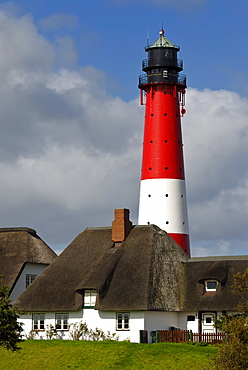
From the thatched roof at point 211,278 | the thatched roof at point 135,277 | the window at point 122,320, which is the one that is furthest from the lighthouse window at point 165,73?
the window at point 122,320

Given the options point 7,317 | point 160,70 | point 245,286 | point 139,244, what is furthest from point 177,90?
point 7,317

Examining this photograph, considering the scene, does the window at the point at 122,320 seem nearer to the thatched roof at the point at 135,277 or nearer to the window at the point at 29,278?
the thatched roof at the point at 135,277

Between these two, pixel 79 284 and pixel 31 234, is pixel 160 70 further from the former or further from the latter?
pixel 79 284

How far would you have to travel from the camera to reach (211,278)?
5075 cm

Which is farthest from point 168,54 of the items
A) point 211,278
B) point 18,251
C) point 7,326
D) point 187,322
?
point 7,326

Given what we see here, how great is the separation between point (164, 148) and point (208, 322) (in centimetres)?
1508

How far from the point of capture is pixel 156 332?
4731 cm

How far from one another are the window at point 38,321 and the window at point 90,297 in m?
3.24

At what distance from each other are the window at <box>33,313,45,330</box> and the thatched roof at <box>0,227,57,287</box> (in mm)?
5079

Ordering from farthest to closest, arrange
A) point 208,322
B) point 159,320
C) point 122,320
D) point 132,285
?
point 208,322, point 159,320, point 132,285, point 122,320

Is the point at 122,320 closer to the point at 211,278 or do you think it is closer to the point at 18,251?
the point at 211,278

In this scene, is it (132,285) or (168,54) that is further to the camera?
(168,54)

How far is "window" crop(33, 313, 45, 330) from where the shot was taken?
5119 centimetres

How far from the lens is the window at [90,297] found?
49625 millimetres
